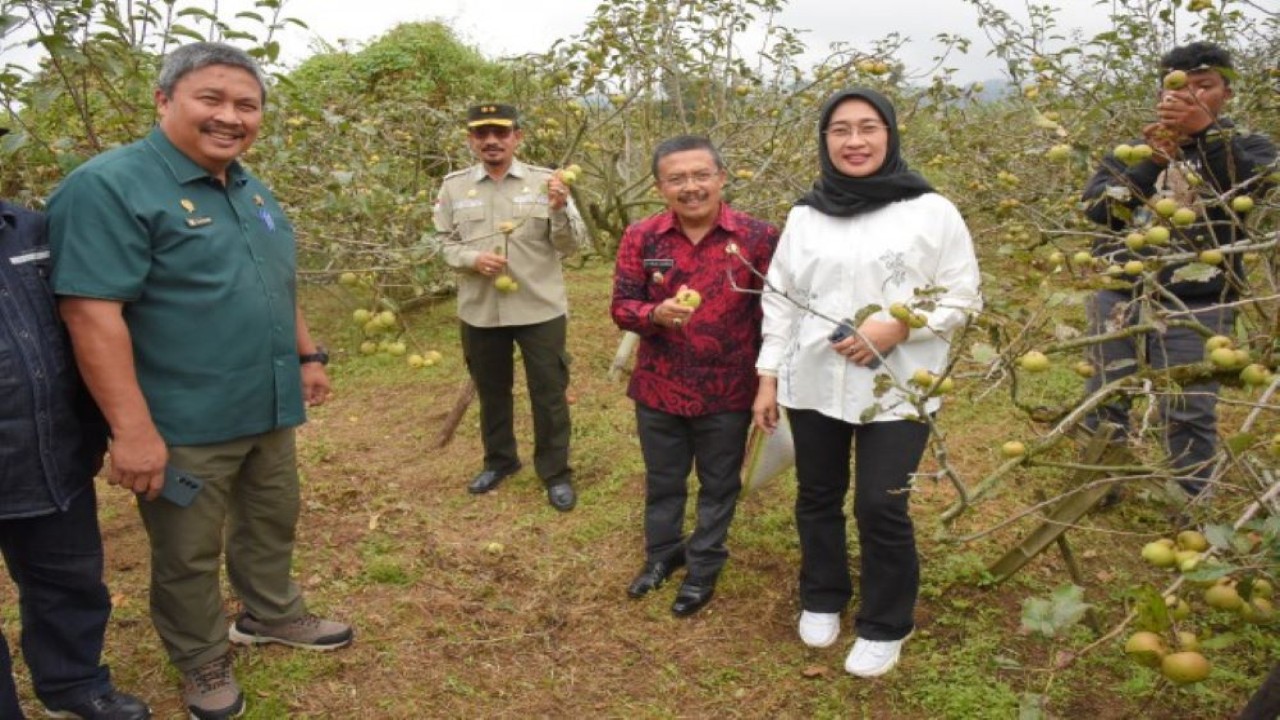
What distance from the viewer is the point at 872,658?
2.61 metres

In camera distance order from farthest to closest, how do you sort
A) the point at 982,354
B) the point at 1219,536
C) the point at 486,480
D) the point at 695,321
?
the point at 486,480 < the point at 695,321 < the point at 982,354 < the point at 1219,536

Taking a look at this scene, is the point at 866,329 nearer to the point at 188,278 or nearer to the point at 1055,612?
the point at 1055,612

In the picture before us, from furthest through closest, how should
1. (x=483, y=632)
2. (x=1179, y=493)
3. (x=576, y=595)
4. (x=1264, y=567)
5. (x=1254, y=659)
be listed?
(x=576, y=595), (x=483, y=632), (x=1254, y=659), (x=1179, y=493), (x=1264, y=567)

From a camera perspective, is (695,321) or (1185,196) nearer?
(1185,196)

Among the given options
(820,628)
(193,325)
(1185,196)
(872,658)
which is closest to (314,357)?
(193,325)

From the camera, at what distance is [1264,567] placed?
131 centimetres

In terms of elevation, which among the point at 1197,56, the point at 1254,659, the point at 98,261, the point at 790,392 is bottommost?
the point at 1254,659

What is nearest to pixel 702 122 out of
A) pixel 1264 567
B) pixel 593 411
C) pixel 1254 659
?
pixel 593 411

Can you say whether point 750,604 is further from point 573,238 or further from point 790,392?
point 573,238

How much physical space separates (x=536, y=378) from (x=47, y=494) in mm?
2002

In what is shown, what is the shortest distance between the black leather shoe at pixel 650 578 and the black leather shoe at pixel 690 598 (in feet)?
0.40

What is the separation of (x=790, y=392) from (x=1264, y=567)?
1.29 m

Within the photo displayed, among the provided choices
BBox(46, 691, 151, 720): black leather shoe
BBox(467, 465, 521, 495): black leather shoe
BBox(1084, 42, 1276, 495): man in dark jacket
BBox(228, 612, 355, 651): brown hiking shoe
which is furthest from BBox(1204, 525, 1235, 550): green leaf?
BBox(467, 465, 521, 495): black leather shoe

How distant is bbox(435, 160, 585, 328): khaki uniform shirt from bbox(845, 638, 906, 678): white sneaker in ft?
5.83
